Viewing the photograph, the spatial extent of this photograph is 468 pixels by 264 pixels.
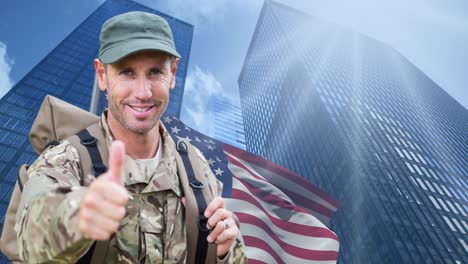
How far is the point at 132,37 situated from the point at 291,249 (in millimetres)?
6060

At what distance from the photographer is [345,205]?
6247 centimetres

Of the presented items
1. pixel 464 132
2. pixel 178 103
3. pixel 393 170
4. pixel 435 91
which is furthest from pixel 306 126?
pixel 435 91

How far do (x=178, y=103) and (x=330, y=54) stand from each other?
43.4m

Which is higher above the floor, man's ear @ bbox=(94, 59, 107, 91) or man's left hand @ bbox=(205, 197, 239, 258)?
man's ear @ bbox=(94, 59, 107, 91)

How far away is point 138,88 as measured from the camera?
2408 millimetres

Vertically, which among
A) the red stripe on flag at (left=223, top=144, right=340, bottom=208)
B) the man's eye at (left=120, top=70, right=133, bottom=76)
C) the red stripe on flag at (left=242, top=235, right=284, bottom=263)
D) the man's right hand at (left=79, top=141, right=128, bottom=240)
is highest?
the red stripe on flag at (left=223, top=144, right=340, bottom=208)

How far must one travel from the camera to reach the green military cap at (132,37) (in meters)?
2.33

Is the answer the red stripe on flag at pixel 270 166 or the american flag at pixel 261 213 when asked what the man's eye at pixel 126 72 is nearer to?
the american flag at pixel 261 213

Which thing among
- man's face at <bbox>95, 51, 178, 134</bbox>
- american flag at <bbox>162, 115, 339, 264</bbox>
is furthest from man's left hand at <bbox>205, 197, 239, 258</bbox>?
american flag at <bbox>162, 115, 339, 264</bbox>

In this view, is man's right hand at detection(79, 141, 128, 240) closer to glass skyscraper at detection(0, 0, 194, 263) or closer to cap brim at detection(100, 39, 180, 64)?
cap brim at detection(100, 39, 180, 64)

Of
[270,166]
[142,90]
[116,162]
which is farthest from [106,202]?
[270,166]

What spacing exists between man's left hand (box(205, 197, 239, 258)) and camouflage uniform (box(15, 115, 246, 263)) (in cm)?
27

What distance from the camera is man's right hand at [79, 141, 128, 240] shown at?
118 centimetres

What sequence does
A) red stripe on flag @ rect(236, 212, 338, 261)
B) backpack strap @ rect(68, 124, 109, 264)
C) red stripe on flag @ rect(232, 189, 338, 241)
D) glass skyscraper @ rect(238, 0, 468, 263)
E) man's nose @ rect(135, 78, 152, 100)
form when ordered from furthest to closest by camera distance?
glass skyscraper @ rect(238, 0, 468, 263) < red stripe on flag @ rect(232, 189, 338, 241) < red stripe on flag @ rect(236, 212, 338, 261) < man's nose @ rect(135, 78, 152, 100) < backpack strap @ rect(68, 124, 109, 264)
